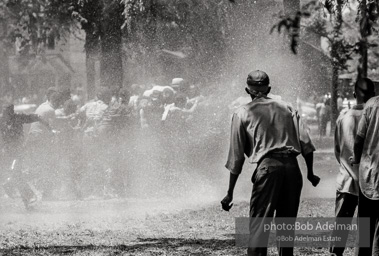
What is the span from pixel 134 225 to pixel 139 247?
1876 mm

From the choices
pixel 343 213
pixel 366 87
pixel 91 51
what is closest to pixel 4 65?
pixel 91 51

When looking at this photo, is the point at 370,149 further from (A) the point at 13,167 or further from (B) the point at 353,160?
(A) the point at 13,167

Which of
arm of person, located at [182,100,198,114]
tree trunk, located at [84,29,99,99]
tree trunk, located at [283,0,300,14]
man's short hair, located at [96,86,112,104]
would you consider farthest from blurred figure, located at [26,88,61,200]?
tree trunk, located at [84,29,99,99]

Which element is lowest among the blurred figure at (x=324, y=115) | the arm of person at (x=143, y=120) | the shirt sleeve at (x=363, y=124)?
the blurred figure at (x=324, y=115)

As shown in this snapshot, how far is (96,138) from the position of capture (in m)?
15.1

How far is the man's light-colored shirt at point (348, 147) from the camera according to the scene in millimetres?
7219

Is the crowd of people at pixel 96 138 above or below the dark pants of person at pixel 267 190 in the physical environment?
below

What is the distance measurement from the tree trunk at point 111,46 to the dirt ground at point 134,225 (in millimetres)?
7068

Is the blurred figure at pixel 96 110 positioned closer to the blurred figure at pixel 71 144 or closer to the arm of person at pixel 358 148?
the blurred figure at pixel 71 144

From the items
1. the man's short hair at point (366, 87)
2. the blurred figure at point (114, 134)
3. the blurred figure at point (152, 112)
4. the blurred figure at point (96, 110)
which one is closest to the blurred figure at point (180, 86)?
the blurred figure at point (152, 112)

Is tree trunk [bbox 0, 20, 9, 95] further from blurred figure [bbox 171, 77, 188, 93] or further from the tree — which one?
blurred figure [bbox 171, 77, 188, 93]

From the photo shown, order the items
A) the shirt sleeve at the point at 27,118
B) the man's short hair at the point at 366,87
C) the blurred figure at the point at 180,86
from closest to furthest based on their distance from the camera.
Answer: the man's short hair at the point at 366,87 → the shirt sleeve at the point at 27,118 → the blurred figure at the point at 180,86

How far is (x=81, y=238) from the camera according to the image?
30.3 ft

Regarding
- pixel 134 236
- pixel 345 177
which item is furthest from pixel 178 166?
pixel 345 177
